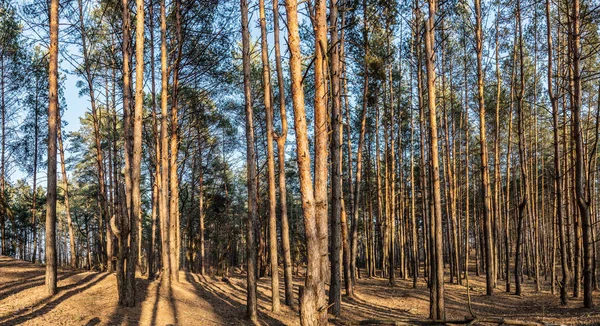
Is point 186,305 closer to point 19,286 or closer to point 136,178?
point 136,178

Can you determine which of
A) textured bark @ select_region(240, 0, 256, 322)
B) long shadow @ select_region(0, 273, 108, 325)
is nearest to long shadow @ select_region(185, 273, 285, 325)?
textured bark @ select_region(240, 0, 256, 322)

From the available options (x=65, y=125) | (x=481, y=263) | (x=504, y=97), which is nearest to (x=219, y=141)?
(x=65, y=125)

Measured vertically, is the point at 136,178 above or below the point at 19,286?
above

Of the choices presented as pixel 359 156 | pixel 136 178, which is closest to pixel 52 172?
pixel 136 178

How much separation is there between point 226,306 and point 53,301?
15.5 ft

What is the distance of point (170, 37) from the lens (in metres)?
16.3

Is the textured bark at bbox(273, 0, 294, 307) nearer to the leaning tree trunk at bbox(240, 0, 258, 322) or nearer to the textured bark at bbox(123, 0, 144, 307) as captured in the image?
the leaning tree trunk at bbox(240, 0, 258, 322)

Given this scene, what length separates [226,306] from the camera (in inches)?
499

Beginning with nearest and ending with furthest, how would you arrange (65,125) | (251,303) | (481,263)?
(251,303) < (65,125) < (481,263)

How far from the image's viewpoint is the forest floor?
8.70 meters

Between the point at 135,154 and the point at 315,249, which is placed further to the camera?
the point at 135,154

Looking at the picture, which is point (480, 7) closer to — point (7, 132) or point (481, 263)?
point (481, 263)

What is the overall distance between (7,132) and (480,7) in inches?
973

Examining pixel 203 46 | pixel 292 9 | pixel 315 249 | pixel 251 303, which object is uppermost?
pixel 203 46
